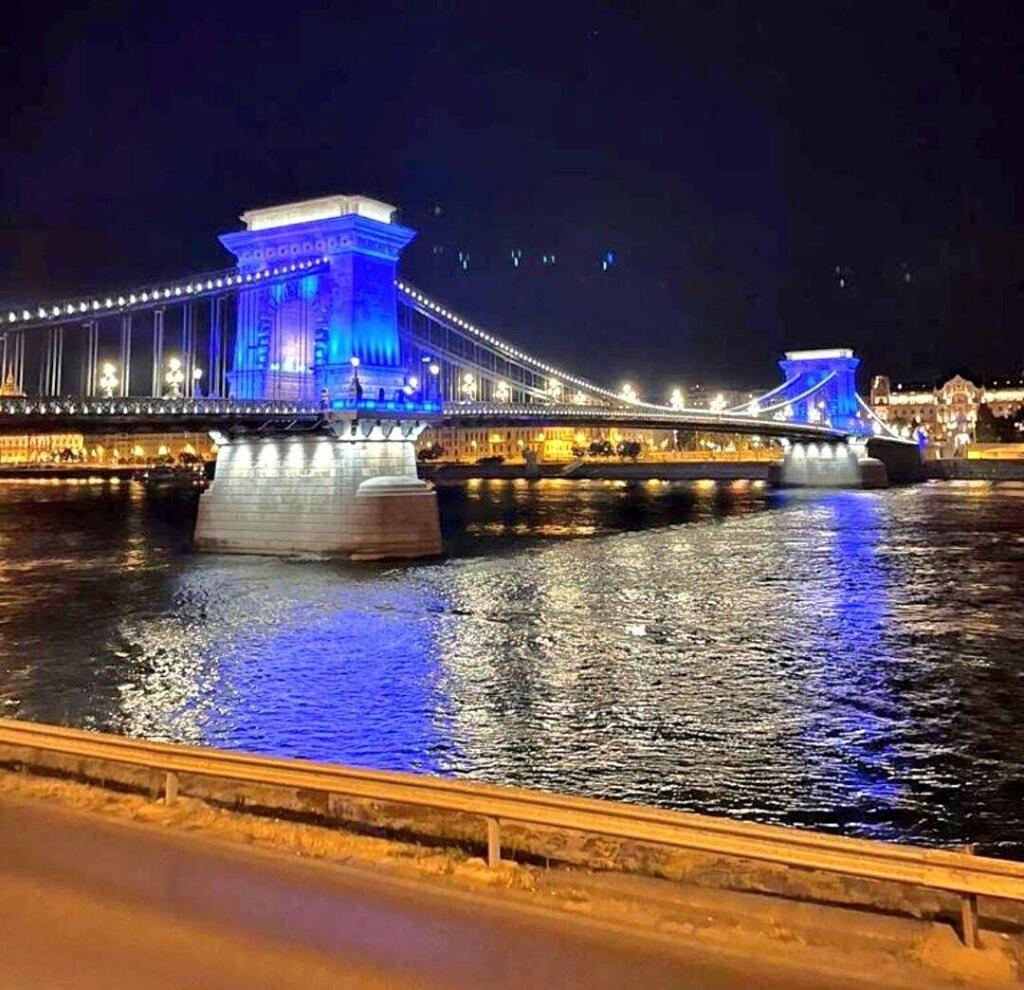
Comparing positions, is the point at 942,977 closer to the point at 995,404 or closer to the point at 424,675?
the point at 424,675

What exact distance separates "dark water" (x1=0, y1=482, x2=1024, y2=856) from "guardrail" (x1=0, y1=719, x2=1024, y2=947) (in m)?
5.56

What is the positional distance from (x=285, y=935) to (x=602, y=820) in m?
1.31

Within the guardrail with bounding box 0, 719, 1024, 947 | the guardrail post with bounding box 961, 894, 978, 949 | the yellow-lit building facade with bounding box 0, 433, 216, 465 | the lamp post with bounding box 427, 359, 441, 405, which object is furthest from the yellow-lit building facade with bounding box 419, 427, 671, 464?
the guardrail post with bounding box 961, 894, 978, 949

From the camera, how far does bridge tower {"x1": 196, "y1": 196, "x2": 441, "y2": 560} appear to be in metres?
33.8

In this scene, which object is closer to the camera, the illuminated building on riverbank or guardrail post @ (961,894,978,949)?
guardrail post @ (961,894,978,949)

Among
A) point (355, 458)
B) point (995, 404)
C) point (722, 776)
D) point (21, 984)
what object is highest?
point (995, 404)

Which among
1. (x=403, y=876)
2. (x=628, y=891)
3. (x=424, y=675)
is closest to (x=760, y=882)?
(x=628, y=891)

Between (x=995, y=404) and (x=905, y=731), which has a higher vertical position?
(x=995, y=404)

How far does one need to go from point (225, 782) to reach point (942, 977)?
12.1 feet

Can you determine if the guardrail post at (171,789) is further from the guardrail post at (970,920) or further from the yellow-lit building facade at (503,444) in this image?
the yellow-lit building facade at (503,444)

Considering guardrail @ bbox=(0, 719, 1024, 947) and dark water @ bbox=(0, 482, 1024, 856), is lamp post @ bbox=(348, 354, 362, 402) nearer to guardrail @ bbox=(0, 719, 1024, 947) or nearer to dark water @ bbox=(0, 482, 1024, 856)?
dark water @ bbox=(0, 482, 1024, 856)

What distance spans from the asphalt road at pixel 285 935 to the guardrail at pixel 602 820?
36 centimetres

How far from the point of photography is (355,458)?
33844 millimetres

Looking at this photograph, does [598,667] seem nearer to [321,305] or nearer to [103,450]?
[321,305]
